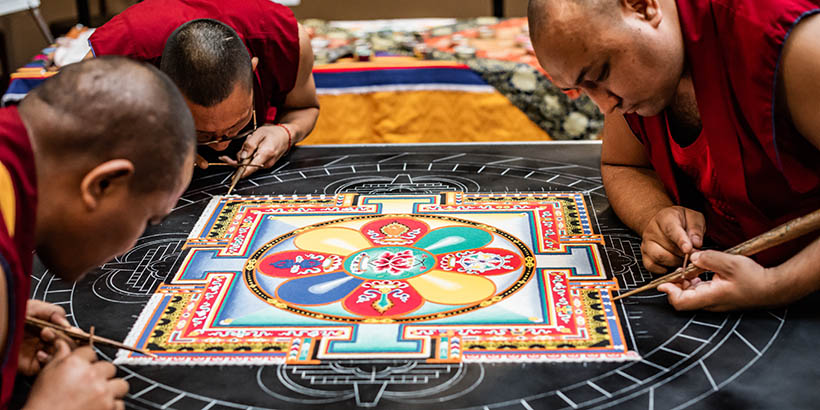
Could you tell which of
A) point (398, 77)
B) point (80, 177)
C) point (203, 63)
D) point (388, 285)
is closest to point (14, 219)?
point (80, 177)

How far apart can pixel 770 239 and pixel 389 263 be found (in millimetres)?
767

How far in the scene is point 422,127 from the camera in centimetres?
428

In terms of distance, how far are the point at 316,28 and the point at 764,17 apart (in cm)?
394

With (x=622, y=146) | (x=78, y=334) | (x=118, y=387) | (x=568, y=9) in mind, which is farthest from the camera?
(x=622, y=146)

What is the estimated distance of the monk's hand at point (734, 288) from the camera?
1.43m

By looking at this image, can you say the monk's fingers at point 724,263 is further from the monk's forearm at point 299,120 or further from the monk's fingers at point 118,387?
the monk's forearm at point 299,120

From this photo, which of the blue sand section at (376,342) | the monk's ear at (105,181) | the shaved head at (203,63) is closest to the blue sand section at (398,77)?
the shaved head at (203,63)

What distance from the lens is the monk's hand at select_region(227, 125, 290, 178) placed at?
94.6 inches

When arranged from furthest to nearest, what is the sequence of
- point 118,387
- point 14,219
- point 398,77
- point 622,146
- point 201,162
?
point 398,77, point 201,162, point 622,146, point 118,387, point 14,219

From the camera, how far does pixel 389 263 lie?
171 centimetres

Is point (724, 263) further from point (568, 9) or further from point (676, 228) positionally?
point (568, 9)

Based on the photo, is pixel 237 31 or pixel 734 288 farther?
pixel 237 31

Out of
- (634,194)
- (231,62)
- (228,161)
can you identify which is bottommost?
(228,161)

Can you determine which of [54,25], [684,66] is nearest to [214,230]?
[684,66]
